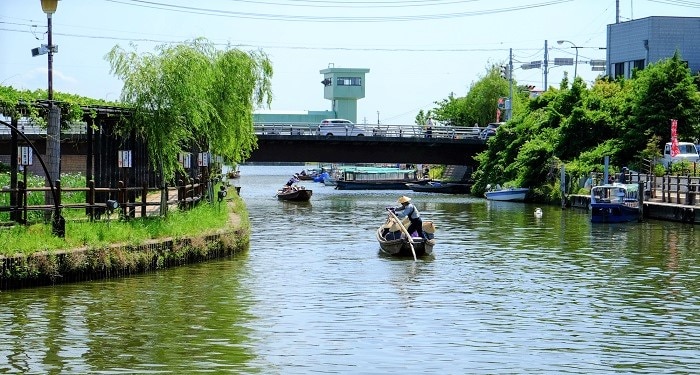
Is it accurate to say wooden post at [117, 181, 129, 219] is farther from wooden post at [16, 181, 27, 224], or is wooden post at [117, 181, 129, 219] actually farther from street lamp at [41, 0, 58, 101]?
street lamp at [41, 0, 58, 101]

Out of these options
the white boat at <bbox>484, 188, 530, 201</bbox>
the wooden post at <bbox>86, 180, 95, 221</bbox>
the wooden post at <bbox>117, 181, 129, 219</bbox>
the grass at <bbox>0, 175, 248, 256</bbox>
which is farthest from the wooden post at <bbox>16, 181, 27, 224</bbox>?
the white boat at <bbox>484, 188, 530, 201</bbox>

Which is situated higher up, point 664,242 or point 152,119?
point 152,119

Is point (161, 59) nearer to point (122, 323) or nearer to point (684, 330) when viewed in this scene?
point (122, 323)

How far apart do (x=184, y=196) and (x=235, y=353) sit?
20.0 m

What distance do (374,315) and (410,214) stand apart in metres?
12.5

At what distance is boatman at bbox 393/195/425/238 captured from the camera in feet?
122

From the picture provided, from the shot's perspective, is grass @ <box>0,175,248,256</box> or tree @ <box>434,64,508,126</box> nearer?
grass @ <box>0,175,248,256</box>

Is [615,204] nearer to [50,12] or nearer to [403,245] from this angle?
[403,245]

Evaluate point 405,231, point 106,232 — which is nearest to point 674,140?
point 405,231

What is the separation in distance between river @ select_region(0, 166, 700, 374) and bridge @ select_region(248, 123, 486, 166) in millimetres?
48705

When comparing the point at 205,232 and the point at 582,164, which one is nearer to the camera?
the point at 205,232

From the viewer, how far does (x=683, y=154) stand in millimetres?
68875

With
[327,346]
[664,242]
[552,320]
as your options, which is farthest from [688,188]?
[327,346]

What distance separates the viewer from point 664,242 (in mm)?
44500
